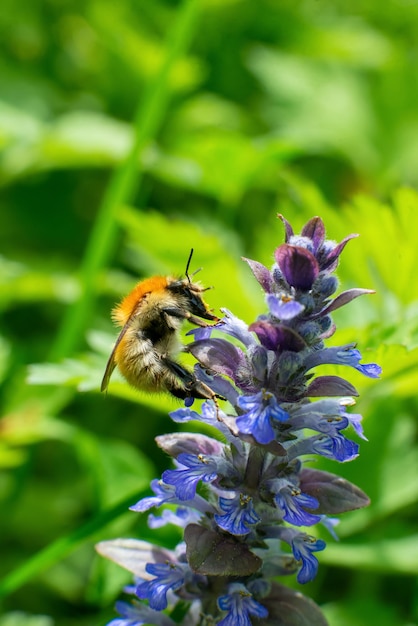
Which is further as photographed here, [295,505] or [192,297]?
[192,297]

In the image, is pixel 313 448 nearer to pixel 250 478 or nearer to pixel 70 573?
pixel 250 478

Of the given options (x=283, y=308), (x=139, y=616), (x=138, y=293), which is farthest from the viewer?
(x=138, y=293)

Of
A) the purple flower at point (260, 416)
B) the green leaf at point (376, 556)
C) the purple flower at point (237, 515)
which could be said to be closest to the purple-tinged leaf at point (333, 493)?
the purple flower at point (237, 515)

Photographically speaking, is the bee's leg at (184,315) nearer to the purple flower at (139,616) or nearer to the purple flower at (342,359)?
the purple flower at (342,359)

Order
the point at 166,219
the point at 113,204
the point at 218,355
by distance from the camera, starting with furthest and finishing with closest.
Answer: the point at 166,219
the point at 113,204
the point at 218,355

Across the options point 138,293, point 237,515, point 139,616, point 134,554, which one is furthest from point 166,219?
point 237,515

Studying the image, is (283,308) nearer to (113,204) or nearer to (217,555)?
(217,555)
